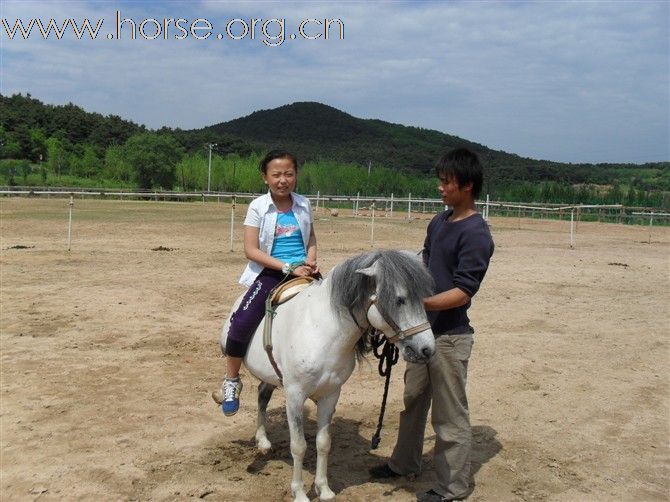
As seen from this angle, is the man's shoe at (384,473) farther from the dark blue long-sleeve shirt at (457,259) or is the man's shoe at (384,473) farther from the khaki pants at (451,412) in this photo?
the dark blue long-sleeve shirt at (457,259)

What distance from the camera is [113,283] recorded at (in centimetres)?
1042

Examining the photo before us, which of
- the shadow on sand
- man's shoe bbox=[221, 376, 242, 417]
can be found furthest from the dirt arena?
man's shoe bbox=[221, 376, 242, 417]

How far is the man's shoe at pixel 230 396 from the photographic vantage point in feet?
12.7

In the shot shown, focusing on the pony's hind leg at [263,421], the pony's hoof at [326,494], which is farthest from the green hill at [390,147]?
the pony's hoof at [326,494]

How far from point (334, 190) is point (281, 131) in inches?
4835

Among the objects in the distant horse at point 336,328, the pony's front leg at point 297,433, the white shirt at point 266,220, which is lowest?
the pony's front leg at point 297,433

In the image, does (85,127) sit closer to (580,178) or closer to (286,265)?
(580,178)

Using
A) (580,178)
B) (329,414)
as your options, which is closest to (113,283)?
(329,414)

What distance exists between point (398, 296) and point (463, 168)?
0.87 meters

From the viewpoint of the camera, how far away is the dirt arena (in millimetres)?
3824

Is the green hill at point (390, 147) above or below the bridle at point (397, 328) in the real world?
above

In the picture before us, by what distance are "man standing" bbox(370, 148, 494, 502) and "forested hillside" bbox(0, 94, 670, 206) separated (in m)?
32.8

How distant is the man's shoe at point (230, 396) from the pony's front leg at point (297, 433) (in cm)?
61

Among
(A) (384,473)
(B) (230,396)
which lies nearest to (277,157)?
(B) (230,396)
